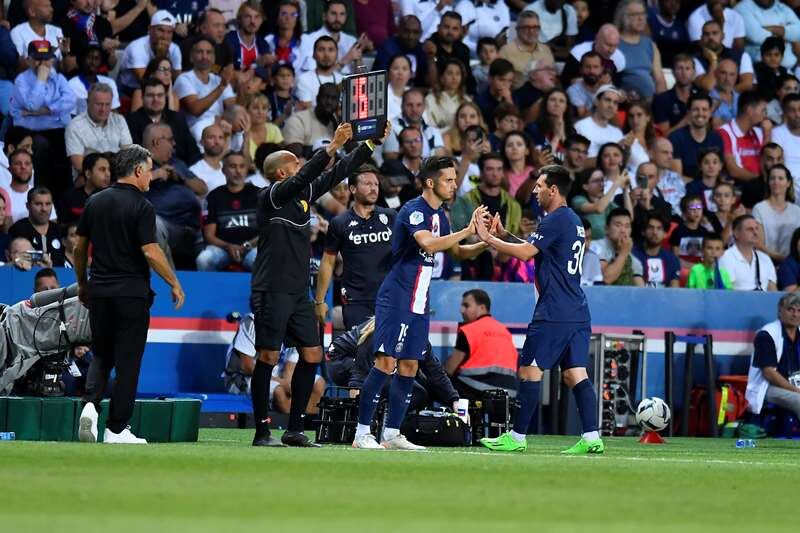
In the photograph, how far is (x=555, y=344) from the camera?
1262cm

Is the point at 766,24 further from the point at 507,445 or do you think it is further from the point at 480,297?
the point at 507,445

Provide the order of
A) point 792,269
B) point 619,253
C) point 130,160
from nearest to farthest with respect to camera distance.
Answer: point 130,160 → point 619,253 → point 792,269

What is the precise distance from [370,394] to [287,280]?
1.09 m

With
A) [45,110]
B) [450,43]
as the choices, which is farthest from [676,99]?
[45,110]

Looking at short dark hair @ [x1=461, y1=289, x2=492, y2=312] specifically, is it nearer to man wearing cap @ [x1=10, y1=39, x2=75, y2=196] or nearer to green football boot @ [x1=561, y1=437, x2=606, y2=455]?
green football boot @ [x1=561, y1=437, x2=606, y2=455]

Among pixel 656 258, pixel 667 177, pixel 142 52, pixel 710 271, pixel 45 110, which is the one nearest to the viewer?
pixel 45 110

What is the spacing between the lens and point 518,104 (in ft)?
71.7

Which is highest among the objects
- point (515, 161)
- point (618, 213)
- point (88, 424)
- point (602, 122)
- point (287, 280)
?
point (602, 122)

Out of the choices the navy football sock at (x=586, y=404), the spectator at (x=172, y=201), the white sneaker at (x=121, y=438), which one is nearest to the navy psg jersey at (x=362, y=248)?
the spectator at (x=172, y=201)

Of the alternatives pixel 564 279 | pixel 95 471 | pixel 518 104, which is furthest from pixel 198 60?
pixel 95 471

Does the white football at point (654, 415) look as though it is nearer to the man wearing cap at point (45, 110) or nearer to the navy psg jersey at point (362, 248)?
the navy psg jersey at point (362, 248)

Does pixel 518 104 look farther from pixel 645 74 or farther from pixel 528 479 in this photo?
pixel 528 479

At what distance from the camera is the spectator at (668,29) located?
24578 millimetres

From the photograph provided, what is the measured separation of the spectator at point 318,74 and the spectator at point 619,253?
3.96m
